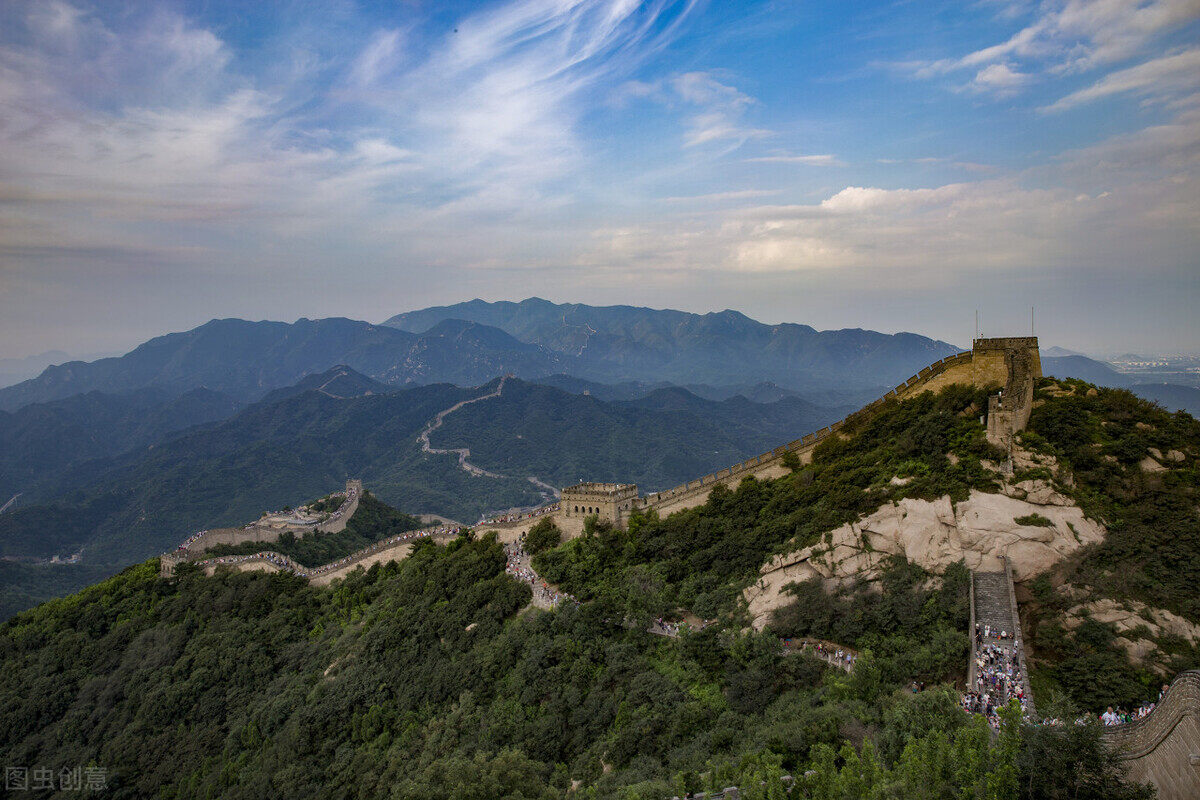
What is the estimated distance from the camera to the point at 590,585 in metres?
36.4

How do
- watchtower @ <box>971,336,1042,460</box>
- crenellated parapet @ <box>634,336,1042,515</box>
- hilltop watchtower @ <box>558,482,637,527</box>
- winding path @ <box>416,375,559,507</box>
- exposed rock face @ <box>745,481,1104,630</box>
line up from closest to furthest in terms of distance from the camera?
exposed rock face @ <box>745,481,1104,630</box> < watchtower @ <box>971,336,1042,460</box> < crenellated parapet @ <box>634,336,1042,515</box> < hilltop watchtower @ <box>558,482,637,527</box> < winding path @ <box>416,375,559,507</box>

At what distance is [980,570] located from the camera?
2716 centimetres

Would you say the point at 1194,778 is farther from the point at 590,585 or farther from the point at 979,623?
the point at 590,585

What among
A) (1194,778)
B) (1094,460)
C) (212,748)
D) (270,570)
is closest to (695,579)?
(1094,460)

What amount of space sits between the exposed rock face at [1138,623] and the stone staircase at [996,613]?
79.4 inches

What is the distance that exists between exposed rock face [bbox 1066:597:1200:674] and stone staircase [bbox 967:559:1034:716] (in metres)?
2.02

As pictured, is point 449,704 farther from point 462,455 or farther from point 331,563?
point 462,455

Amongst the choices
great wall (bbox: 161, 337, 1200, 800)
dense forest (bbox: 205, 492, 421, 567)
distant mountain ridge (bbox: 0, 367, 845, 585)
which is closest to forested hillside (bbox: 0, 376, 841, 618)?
distant mountain ridge (bbox: 0, 367, 845, 585)

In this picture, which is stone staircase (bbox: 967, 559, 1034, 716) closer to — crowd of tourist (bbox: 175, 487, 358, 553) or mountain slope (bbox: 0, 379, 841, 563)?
crowd of tourist (bbox: 175, 487, 358, 553)

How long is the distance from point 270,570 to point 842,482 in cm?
4266

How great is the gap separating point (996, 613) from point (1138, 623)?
14.0ft

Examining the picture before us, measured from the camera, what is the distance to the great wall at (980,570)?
16.1 m

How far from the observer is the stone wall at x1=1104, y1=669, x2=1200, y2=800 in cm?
1493

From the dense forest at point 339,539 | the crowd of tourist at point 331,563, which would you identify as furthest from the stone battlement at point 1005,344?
the dense forest at point 339,539
